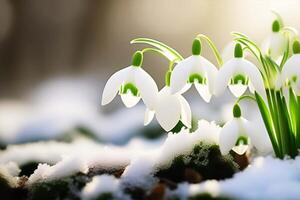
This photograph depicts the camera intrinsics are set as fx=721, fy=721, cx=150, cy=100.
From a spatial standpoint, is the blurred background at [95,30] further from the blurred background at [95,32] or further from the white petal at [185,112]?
the white petal at [185,112]

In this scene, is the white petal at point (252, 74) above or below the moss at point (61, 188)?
above

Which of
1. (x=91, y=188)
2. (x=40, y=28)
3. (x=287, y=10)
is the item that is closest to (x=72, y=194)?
(x=91, y=188)

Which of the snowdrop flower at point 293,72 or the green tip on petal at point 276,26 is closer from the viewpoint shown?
the snowdrop flower at point 293,72

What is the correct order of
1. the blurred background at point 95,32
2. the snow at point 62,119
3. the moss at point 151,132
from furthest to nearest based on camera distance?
the blurred background at point 95,32
the moss at point 151,132
the snow at point 62,119

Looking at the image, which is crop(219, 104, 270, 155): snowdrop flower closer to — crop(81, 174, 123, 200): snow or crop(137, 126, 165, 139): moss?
crop(81, 174, 123, 200): snow

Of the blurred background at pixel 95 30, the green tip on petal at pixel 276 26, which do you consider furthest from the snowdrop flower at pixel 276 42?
the blurred background at pixel 95 30

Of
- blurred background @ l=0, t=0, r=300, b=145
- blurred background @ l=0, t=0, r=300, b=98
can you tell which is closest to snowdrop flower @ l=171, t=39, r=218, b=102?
blurred background @ l=0, t=0, r=300, b=145

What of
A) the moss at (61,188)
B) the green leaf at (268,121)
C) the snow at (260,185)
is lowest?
the snow at (260,185)

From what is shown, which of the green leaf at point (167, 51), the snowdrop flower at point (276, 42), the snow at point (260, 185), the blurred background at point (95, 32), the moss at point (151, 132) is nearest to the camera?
the snow at point (260, 185)

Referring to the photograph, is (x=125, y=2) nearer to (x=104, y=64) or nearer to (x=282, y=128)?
(x=104, y=64)
